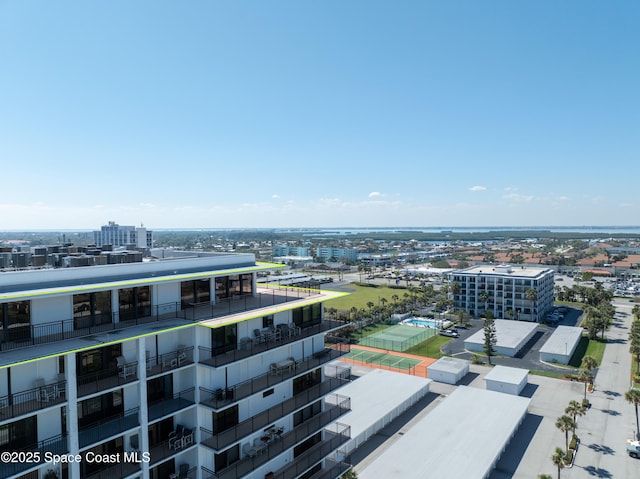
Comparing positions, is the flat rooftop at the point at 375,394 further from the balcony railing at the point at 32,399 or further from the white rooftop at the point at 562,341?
the balcony railing at the point at 32,399

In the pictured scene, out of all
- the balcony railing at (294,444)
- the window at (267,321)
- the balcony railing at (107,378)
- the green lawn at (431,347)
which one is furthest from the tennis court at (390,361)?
the balcony railing at (107,378)

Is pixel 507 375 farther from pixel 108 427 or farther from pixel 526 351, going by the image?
pixel 108 427

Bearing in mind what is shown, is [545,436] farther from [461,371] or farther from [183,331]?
[183,331]

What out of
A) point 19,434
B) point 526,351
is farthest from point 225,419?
point 526,351

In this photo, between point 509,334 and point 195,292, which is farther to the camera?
point 509,334

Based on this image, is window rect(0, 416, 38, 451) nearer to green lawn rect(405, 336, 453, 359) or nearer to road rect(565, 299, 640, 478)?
road rect(565, 299, 640, 478)

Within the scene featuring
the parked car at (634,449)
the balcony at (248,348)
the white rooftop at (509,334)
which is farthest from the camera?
the white rooftop at (509,334)

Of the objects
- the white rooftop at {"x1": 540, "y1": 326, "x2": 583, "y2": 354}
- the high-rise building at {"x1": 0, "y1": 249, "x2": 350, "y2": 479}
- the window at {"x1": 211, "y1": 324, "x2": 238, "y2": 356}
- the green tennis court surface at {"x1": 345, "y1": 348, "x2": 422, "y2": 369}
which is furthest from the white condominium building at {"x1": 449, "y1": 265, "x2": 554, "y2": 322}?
the window at {"x1": 211, "y1": 324, "x2": 238, "y2": 356}
